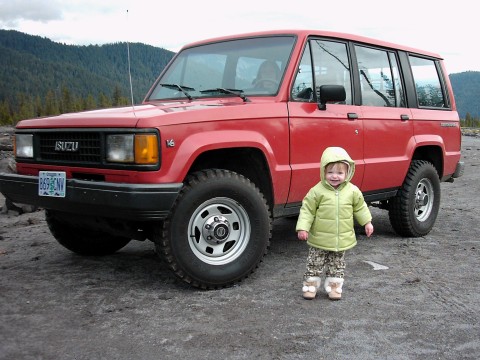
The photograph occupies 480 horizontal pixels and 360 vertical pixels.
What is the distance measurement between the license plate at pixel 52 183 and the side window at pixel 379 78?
2848 mm

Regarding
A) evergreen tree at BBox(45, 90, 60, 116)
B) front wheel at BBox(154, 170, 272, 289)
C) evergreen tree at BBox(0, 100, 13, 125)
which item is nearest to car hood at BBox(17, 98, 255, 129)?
front wheel at BBox(154, 170, 272, 289)

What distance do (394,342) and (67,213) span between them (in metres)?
2.43

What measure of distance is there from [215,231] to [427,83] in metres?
3.57

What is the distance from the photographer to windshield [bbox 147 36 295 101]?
4246mm

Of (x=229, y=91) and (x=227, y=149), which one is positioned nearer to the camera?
(x=227, y=149)

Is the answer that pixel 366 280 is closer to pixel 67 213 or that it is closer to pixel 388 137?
pixel 388 137

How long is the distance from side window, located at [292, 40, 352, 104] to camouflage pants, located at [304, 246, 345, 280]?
132cm

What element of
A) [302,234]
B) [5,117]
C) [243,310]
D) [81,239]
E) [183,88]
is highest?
[5,117]

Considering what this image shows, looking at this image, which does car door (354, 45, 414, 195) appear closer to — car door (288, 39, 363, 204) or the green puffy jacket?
car door (288, 39, 363, 204)

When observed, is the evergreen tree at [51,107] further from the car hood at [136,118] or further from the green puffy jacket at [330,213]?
the green puffy jacket at [330,213]

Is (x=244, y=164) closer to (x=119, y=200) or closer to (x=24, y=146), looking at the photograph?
(x=119, y=200)

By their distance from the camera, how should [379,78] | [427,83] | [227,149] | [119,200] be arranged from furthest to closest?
[427,83] < [379,78] < [227,149] < [119,200]

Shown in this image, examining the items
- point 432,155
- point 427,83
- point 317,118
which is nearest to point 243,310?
point 317,118

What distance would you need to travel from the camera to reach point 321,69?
445cm
